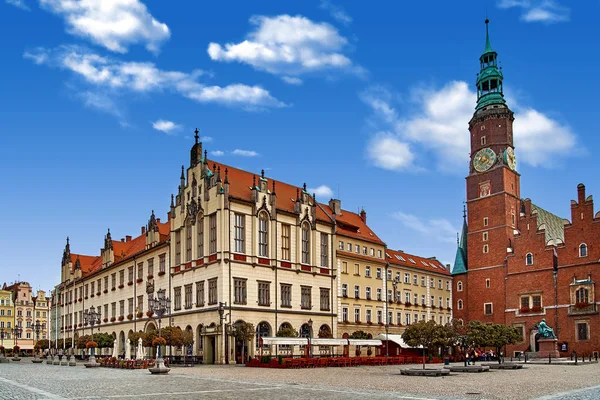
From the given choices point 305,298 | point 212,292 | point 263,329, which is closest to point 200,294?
point 212,292

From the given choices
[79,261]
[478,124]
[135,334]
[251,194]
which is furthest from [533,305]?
[79,261]

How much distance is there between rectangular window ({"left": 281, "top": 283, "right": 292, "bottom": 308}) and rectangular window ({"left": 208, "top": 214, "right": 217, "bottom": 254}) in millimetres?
8053

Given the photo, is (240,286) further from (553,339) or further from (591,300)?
(591,300)

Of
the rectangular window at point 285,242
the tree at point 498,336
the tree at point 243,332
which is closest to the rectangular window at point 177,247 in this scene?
the rectangular window at point 285,242

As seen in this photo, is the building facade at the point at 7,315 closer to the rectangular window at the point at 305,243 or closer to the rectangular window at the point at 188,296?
the rectangular window at the point at 188,296

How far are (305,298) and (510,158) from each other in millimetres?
40285

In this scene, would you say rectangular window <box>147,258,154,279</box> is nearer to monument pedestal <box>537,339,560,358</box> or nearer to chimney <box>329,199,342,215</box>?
chimney <box>329,199,342,215</box>

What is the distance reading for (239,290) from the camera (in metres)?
58.0

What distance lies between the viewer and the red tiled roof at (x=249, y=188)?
6150cm

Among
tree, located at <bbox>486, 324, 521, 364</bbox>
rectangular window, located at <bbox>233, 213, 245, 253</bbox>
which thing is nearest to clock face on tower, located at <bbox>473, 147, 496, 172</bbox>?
tree, located at <bbox>486, 324, 521, 364</bbox>

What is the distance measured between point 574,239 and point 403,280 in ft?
69.2

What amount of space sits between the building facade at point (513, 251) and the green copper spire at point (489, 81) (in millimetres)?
139

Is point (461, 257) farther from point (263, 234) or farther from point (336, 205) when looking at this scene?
point (263, 234)

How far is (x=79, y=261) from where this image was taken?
325 feet
